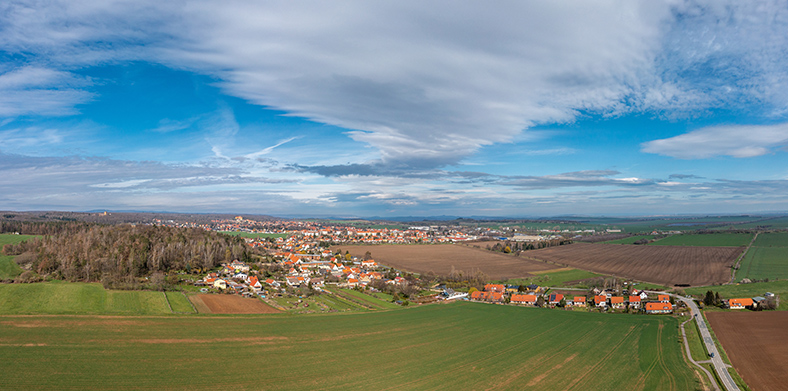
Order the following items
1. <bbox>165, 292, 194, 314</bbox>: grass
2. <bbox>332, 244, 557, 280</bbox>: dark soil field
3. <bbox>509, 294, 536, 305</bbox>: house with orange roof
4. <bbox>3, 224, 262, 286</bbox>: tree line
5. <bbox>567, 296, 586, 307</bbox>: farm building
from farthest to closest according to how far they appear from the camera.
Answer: <bbox>332, 244, 557, 280</bbox>: dark soil field
<bbox>3, 224, 262, 286</bbox>: tree line
<bbox>509, 294, 536, 305</bbox>: house with orange roof
<bbox>567, 296, 586, 307</bbox>: farm building
<bbox>165, 292, 194, 314</bbox>: grass

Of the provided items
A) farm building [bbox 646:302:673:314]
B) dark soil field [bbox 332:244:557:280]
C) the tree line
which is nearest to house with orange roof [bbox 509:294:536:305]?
farm building [bbox 646:302:673:314]

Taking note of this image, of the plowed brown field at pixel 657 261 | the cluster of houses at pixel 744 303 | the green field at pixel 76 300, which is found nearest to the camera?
the green field at pixel 76 300

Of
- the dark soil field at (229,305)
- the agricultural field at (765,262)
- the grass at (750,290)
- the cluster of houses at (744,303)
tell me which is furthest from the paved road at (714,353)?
the dark soil field at (229,305)

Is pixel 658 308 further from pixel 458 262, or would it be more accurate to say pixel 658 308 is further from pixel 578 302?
pixel 458 262

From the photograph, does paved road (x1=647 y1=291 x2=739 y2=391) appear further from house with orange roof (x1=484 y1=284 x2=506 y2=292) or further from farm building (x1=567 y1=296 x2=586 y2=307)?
house with orange roof (x1=484 y1=284 x2=506 y2=292)

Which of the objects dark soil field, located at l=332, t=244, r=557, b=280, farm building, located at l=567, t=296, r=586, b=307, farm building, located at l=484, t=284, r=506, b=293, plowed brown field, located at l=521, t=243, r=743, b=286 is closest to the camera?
farm building, located at l=567, t=296, r=586, b=307

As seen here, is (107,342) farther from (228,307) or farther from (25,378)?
(228,307)

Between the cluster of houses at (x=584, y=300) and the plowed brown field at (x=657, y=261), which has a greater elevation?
the plowed brown field at (x=657, y=261)

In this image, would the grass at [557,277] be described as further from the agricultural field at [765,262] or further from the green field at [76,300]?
the green field at [76,300]
